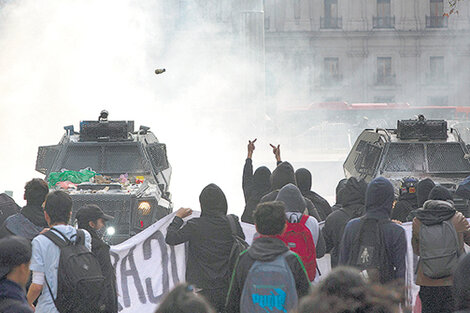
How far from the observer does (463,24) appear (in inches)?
2210

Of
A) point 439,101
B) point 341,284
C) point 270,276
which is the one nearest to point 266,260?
point 270,276

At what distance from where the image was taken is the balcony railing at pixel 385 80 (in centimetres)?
5544

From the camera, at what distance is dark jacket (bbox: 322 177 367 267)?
22.5 ft

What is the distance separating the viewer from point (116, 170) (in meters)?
12.6

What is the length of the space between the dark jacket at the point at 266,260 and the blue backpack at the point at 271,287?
0.04 metres

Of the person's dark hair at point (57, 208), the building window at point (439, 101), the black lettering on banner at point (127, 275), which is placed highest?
the building window at point (439, 101)

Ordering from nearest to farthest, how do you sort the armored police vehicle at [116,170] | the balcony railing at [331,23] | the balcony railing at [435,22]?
the armored police vehicle at [116,170] → the balcony railing at [331,23] → the balcony railing at [435,22]

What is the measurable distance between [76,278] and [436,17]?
177 feet

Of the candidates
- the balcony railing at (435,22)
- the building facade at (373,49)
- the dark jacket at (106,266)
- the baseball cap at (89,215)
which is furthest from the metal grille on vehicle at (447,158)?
the balcony railing at (435,22)

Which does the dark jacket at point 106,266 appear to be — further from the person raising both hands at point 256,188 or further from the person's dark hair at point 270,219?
the person raising both hands at point 256,188

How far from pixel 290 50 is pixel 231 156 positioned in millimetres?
28283

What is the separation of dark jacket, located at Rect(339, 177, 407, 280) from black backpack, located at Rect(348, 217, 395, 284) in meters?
0.03

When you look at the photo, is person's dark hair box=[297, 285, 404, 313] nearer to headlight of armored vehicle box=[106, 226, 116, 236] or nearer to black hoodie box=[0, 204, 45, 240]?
black hoodie box=[0, 204, 45, 240]

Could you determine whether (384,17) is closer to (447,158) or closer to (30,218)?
(447,158)
